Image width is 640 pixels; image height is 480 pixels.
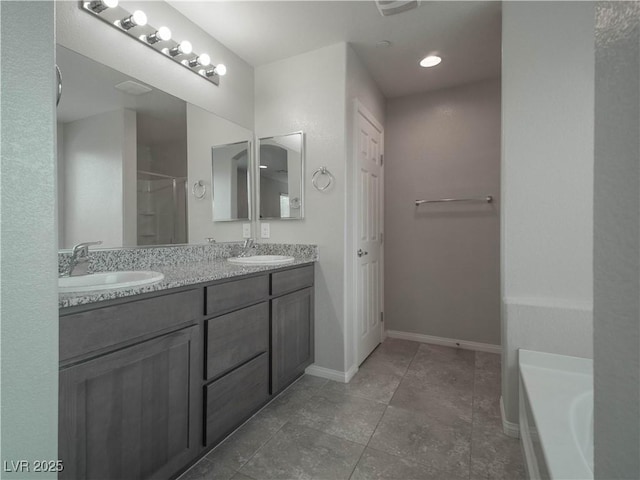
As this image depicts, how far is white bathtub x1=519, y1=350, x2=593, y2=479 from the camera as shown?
2.89 feet

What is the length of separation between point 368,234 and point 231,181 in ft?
3.92

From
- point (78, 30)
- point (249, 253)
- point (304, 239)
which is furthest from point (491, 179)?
point (78, 30)

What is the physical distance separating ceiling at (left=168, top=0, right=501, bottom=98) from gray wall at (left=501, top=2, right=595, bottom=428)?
411mm

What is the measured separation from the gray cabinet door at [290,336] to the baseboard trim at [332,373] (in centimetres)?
12

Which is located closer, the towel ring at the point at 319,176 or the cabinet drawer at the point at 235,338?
the cabinet drawer at the point at 235,338

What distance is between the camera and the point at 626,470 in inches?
10.4

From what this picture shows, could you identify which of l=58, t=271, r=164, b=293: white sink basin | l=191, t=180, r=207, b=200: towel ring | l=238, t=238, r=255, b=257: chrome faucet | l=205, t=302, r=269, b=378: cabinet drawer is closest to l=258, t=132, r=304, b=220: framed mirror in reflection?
l=238, t=238, r=255, b=257: chrome faucet

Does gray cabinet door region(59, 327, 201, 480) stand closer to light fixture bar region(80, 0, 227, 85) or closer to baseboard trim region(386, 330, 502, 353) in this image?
light fixture bar region(80, 0, 227, 85)

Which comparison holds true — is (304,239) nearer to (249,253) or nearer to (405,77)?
(249,253)

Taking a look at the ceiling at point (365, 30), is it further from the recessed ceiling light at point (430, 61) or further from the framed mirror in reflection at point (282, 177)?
the framed mirror in reflection at point (282, 177)

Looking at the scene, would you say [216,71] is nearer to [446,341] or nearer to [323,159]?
[323,159]

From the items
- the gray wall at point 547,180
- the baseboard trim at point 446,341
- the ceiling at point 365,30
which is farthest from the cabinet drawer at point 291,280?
the ceiling at point 365,30

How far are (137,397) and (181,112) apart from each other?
1617 millimetres

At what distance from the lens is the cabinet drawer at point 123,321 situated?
0.89 m
